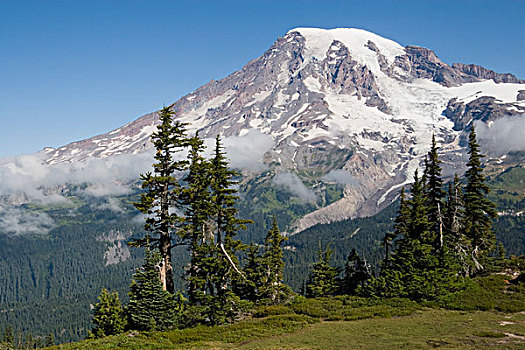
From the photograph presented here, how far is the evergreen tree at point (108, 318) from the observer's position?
45.6 meters

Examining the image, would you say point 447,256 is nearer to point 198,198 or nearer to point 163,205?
point 198,198

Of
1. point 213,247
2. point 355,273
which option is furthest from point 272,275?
point 355,273

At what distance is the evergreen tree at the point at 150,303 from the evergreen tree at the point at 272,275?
61.5 feet

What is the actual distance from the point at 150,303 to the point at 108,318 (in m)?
8.05

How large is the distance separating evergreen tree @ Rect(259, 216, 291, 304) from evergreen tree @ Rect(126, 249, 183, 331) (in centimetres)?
1875

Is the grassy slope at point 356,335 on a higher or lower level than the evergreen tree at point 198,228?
lower

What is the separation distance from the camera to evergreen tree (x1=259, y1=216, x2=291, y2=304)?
206 ft

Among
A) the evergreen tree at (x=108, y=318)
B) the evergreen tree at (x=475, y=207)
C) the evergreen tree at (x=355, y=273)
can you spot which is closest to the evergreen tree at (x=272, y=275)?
the evergreen tree at (x=108, y=318)

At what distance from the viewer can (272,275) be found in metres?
68.9

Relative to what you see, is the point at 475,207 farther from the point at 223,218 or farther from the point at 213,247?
the point at 213,247

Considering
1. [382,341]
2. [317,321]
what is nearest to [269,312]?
[317,321]

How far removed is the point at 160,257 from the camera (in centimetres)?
4594

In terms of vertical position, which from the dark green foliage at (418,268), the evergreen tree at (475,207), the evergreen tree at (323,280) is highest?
the evergreen tree at (475,207)

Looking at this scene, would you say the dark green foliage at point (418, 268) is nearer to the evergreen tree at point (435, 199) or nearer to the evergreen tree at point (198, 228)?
the evergreen tree at point (435, 199)
